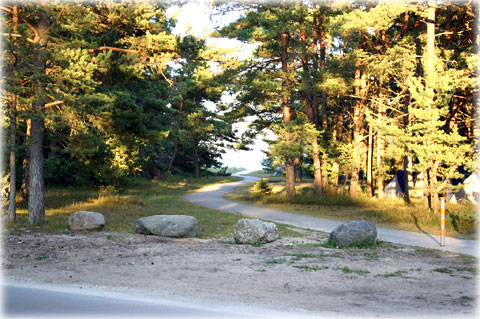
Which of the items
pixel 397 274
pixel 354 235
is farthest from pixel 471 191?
pixel 397 274

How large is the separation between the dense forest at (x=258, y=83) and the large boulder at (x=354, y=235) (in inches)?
301

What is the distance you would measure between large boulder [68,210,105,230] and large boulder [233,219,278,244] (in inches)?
186

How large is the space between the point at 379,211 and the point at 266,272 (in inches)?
524

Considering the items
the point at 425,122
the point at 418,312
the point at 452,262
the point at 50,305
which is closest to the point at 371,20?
the point at 425,122

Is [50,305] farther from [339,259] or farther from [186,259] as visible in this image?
[339,259]

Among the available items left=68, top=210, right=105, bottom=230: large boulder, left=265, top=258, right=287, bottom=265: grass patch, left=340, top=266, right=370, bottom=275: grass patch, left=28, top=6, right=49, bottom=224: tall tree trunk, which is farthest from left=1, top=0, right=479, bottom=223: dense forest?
left=340, top=266, right=370, bottom=275: grass patch

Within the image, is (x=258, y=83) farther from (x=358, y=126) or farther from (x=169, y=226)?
(x=169, y=226)

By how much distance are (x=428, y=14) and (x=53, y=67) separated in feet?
54.6

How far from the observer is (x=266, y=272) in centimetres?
892

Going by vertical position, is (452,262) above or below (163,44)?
below

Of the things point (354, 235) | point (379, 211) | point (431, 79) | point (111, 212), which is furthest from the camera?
point (379, 211)

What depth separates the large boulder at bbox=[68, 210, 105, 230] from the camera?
46.4 ft

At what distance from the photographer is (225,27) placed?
1050 inches

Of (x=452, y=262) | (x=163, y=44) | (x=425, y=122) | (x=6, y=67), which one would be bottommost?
(x=452, y=262)
